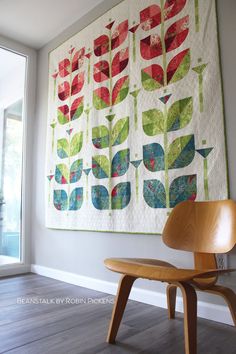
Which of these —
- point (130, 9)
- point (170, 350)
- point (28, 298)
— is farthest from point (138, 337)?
point (130, 9)

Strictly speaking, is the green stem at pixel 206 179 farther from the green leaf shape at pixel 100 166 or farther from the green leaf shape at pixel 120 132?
the green leaf shape at pixel 100 166

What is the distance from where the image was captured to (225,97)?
1682mm

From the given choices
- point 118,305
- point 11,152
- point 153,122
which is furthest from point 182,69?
point 11,152

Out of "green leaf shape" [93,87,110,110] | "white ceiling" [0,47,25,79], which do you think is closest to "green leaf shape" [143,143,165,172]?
"green leaf shape" [93,87,110,110]

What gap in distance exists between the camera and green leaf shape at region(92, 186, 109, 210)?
226 centimetres

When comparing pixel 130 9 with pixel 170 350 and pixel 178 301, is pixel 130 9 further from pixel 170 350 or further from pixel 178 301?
pixel 170 350

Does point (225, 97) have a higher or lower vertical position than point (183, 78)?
lower

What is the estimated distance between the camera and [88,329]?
1529mm

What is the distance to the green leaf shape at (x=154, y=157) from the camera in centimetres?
193

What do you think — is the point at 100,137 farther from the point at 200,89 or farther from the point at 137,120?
the point at 200,89

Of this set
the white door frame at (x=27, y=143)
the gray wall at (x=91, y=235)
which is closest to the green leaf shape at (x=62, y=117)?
the gray wall at (x=91, y=235)

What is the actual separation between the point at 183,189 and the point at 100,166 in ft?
2.56

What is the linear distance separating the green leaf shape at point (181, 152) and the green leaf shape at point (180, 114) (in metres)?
0.09

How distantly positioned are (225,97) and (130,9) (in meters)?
1.14
